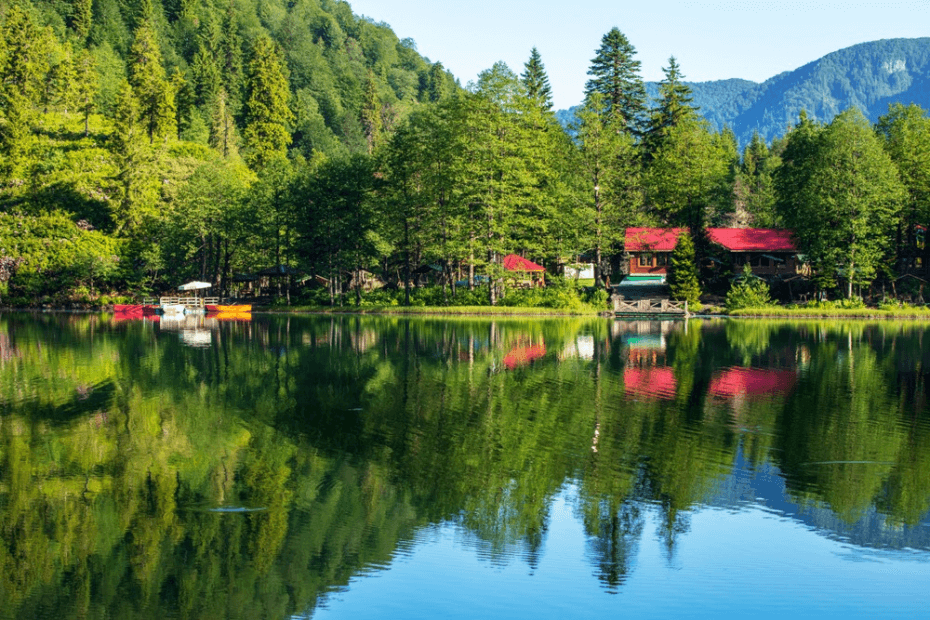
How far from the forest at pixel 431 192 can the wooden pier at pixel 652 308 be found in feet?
22.4

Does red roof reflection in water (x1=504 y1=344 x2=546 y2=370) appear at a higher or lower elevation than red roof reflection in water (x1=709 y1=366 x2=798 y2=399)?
higher

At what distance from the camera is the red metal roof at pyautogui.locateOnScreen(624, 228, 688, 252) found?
86.9 metres

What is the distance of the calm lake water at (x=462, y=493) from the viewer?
11609 millimetres

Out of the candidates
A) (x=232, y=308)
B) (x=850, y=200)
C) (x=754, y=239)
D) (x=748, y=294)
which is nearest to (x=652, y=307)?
(x=748, y=294)

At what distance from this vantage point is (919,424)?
2309 centimetres

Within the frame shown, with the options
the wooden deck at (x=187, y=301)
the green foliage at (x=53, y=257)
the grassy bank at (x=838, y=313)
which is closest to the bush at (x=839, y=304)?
the grassy bank at (x=838, y=313)

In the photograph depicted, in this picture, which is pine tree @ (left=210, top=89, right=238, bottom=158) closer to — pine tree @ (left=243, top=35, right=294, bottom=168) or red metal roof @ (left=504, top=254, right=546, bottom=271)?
pine tree @ (left=243, top=35, right=294, bottom=168)

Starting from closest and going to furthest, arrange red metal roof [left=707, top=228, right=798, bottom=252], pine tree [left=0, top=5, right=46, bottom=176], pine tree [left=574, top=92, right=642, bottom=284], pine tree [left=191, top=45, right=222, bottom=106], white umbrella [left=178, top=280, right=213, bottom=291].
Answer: pine tree [left=574, top=92, right=642, bottom=284] → red metal roof [left=707, top=228, right=798, bottom=252] → white umbrella [left=178, top=280, right=213, bottom=291] → pine tree [left=0, top=5, right=46, bottom=176] → pine tree [left=191, top=45, right=222, bottom=106]

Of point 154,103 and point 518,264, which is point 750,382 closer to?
point 518,264

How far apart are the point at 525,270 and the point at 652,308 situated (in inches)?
595

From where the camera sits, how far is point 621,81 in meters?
102

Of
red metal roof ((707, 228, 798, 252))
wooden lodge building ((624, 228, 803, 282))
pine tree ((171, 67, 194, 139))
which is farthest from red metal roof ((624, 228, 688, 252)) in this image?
pine tree ((171, 67, 194, 139))

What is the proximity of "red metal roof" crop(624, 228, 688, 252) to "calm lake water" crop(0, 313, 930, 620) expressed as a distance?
5399 centimetres

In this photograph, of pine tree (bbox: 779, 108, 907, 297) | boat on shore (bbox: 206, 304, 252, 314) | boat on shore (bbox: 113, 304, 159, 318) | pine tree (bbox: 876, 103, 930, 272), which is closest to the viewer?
pine tree (bbox: 779, 108, 907, 297)
